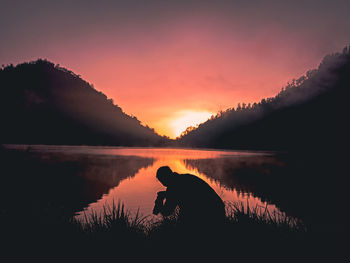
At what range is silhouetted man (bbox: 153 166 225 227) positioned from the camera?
18.7 feet

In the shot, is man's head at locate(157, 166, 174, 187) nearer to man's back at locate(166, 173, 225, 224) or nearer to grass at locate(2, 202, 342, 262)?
man's back at locate(166, 173, 225, 224)

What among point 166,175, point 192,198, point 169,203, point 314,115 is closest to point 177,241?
point 169,203

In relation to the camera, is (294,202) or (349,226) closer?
(349,226)

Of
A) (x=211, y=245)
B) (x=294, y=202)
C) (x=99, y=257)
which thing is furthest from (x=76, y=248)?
(x=294, y=202)

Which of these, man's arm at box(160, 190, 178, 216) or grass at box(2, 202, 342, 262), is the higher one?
man's arm at box(160, 190, 178, 216)

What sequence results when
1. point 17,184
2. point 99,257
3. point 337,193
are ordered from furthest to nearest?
point 17,184 → point 337,193 → point 99,257

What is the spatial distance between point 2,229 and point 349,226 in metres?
7.74

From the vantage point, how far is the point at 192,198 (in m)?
5.79

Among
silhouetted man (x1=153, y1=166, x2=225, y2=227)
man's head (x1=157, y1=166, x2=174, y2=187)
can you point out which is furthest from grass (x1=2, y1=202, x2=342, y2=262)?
man's head (x1=157, y1=166, x2=174, y2=187)

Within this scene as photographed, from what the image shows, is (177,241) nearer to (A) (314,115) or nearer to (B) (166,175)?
(B) (166,175)

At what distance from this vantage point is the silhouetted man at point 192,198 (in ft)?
18.7

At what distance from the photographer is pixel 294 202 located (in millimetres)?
22484

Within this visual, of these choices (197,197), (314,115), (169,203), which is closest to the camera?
(197,197)

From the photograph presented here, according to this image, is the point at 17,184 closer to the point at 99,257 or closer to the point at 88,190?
the point at 88,190
